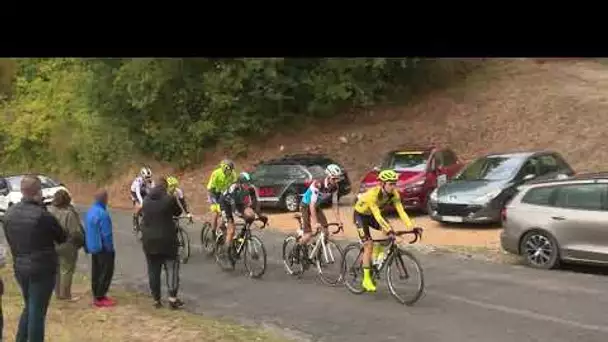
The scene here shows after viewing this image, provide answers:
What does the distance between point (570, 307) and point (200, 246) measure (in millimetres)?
8263

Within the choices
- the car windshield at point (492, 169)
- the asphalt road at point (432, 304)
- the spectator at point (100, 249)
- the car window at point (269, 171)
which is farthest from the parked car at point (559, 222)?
the car window at point (269, 171)

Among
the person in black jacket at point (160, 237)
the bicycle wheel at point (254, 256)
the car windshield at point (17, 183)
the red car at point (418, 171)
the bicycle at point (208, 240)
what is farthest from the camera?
the car windshield at point (17, 183)

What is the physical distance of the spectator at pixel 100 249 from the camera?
32.8ft

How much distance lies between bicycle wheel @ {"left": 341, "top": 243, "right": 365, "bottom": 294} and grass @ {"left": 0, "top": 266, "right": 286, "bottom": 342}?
2.30 metres

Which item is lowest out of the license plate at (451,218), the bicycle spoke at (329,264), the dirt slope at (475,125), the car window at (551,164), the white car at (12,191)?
the bicycle spoke at (329,264)

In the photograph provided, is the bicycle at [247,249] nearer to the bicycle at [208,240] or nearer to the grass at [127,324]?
the bicycle at [208,240]

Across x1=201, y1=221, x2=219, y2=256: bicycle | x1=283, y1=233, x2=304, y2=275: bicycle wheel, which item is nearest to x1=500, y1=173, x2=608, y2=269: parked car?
x1=283, y1=233, x2=304, y2=275: bicycle wheel

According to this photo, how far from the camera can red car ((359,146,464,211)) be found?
18672 mm

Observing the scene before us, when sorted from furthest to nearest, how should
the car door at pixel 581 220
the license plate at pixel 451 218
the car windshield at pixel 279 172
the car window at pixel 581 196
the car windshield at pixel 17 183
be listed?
the car windshield at pixel 17 183
the car windshield at pixel 279 172
the license plate at pixel 451 218
the car window at pixel 581 196
the car door at pixel 581 220

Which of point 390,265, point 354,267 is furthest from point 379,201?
point 354,267

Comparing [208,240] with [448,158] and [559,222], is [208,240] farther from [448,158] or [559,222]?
[448,158]

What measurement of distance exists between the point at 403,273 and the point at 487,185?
7.06m

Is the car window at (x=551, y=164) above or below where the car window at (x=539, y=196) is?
above
